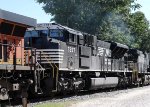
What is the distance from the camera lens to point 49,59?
55.9ft

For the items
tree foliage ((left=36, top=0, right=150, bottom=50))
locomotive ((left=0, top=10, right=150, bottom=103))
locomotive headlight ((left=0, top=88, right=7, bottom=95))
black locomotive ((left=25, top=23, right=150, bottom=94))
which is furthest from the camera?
tree foliage ((left=36, top=0, right=150, bottom=50))

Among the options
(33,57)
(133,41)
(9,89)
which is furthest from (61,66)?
(133,41)

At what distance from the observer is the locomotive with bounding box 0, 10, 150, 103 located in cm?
1432

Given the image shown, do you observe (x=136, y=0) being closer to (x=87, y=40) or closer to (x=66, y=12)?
(x=66, y=12)

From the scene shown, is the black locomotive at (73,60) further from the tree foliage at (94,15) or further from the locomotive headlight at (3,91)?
the tree foliage at (94,15)

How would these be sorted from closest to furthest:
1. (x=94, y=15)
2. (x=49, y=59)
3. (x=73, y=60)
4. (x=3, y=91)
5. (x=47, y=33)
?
(x=3, y=91) → (x=49, y=59) → (x=47, y=33) → (x=73, y=60) → (x=94, y=15)

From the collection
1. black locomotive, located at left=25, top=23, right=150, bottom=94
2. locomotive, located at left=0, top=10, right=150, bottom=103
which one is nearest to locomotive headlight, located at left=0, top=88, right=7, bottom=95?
locomotive, located at left=0, top=10, right=150, bottom=103

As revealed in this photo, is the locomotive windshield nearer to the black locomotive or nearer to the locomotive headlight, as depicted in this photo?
the black locomotive

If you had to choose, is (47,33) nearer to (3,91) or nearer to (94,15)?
(3,91)

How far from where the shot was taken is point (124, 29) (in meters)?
47.2

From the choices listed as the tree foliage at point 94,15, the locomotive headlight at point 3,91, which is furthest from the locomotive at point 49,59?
the tree foliage at point 94,15

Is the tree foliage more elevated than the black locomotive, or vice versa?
the tree foliage

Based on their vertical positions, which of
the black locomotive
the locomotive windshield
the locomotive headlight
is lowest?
the locomotive headlight

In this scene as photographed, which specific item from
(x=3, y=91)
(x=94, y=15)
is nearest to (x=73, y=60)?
(x=3, y=91)
